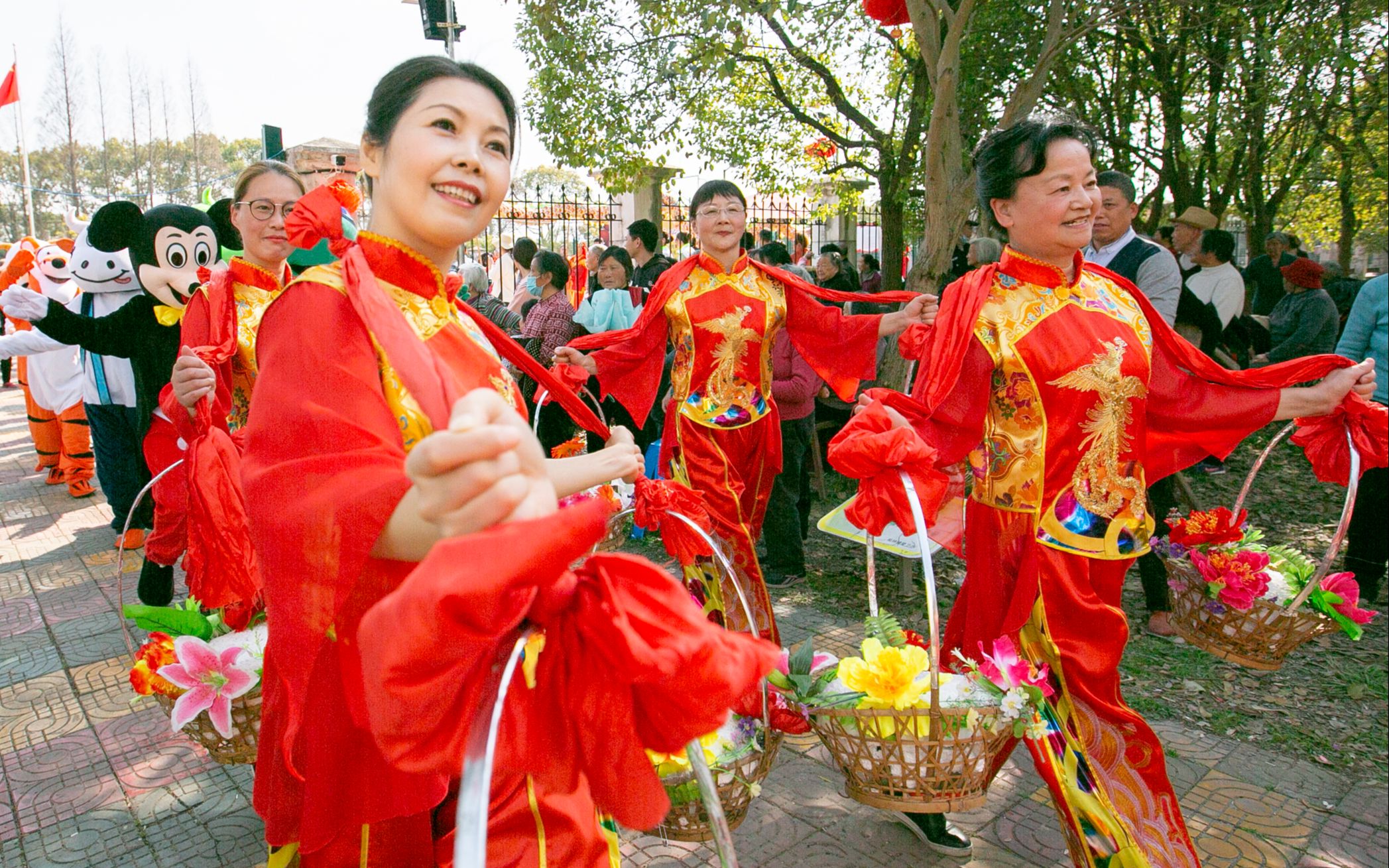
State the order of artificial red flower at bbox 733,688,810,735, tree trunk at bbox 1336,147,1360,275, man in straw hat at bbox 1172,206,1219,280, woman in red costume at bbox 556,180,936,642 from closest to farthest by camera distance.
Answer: artificial red flower at bbox 733,688,810,735 < woman in red costume at bbox 556,180,936,642 < man in straw hat at bbox 1172,206,1219,280 < tree trunk at bbox 1336,147,1360,275

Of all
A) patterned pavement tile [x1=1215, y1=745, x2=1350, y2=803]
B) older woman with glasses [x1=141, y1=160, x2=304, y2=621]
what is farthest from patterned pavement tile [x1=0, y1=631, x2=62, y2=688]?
patterned pavement tile [x1=1215, y1=745, x2=1350, y2=803]

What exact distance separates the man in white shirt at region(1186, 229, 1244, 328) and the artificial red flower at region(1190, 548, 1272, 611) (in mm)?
4909

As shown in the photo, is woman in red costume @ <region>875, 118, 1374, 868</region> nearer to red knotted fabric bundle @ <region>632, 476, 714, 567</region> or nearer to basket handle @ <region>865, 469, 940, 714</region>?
basket handle @ <region>865, 469, 940, 714</region>

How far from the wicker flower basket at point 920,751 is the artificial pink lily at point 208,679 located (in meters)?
1.44

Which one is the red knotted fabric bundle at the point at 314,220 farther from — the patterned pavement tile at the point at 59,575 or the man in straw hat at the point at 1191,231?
the man in straw hat at the point at 1191,231

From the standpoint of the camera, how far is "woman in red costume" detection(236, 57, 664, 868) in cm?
119

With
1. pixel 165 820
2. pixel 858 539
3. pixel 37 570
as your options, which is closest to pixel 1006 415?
pixel 858 539

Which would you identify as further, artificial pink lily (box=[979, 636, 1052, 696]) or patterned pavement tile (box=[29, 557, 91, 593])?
patterned pavement tile (box=[29, 557, 91, 593])

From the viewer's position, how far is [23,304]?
4.22m

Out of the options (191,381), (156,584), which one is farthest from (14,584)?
(191,381)

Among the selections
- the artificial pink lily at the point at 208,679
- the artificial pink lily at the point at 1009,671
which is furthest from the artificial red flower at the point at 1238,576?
the artificial pink lily at the point at 208,679

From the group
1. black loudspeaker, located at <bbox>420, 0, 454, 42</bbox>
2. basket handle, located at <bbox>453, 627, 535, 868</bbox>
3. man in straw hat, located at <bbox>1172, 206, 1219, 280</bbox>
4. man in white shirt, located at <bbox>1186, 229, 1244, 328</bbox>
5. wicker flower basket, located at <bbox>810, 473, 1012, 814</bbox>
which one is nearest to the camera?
basket handle, located at <bbox>453, 627, 535, 868</bbox>

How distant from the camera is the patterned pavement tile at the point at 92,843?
9.68 ft

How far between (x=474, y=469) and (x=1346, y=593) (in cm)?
273
